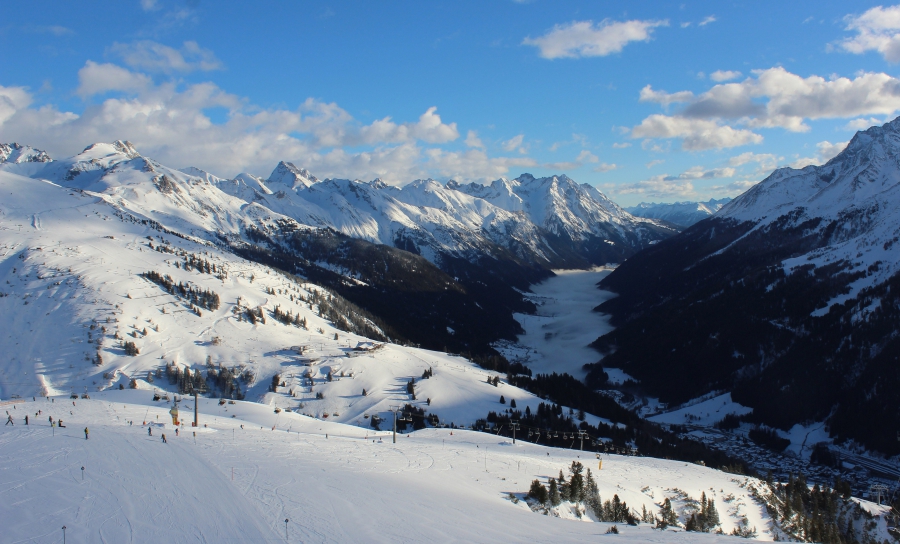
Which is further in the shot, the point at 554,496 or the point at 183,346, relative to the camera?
the point at 183,346

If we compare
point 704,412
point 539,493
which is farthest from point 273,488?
point 704,412

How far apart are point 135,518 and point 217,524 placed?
4326mm

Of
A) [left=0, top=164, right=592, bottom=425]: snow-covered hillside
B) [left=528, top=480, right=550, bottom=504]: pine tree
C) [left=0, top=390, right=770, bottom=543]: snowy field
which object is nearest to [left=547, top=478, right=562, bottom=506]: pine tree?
[left=528, top=480, right=550, bottom=504]: pine tree

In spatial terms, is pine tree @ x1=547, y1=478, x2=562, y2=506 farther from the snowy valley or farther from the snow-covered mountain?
the snow-covered mountain

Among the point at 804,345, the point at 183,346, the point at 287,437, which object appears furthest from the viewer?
the point at 804,345

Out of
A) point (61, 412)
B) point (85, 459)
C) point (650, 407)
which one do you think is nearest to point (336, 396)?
point (61, 412)

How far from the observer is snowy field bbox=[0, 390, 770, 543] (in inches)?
983

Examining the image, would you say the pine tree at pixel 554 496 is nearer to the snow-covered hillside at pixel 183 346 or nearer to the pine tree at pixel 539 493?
the pine tree at pixel 539 493

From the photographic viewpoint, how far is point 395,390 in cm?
10825

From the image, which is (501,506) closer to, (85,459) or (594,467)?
(594,467)

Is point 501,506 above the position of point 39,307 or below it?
below

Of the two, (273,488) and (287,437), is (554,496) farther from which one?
(287,437)

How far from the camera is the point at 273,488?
1212 inches

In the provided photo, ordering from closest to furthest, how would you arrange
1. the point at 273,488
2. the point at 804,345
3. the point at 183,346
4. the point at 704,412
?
the point at 273,488, the point at 183,346, the point at 804,345, the point at 704,412
